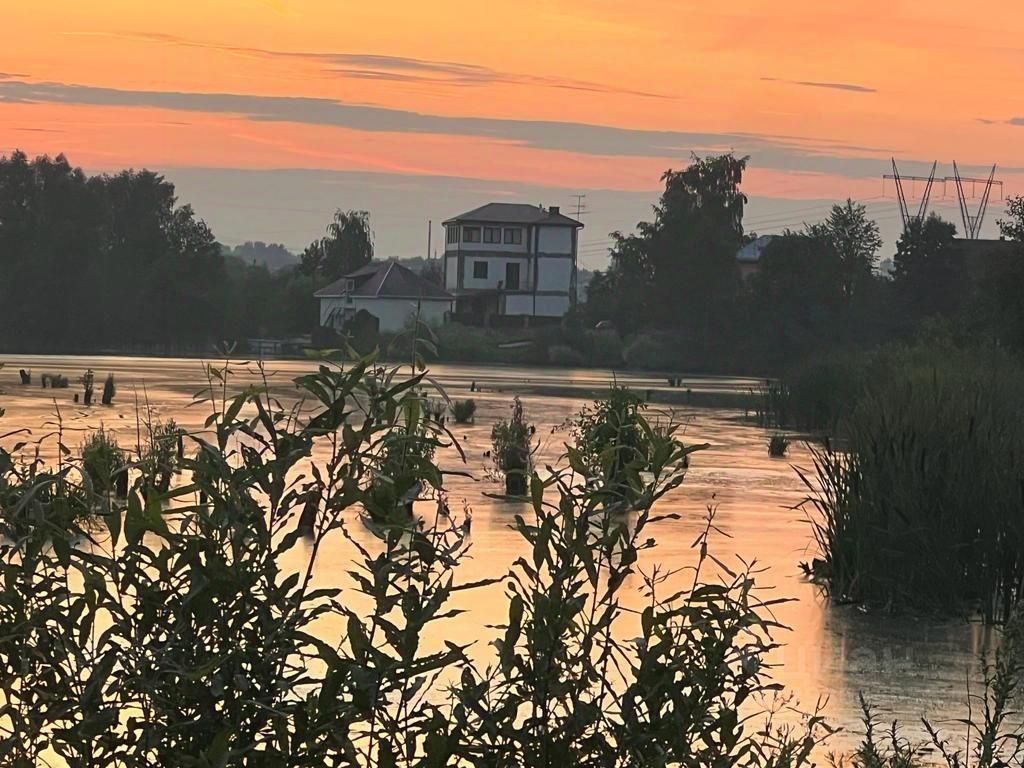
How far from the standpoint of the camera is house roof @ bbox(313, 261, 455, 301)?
113 meters

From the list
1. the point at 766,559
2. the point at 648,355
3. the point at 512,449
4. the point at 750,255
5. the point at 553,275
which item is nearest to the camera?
the point at 766,559

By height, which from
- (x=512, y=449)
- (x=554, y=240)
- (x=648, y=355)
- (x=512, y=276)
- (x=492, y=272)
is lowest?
(x=512, y=449)

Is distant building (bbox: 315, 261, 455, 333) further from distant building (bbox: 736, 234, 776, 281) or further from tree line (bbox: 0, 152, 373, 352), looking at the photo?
distant building (bbox: 736, 234, 776, 281)

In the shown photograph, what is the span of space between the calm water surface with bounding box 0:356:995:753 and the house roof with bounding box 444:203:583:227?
258 feet

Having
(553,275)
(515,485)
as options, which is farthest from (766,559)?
(553,275)

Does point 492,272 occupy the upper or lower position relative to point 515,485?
upper

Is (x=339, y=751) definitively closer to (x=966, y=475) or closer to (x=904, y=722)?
(x=904, y=722)

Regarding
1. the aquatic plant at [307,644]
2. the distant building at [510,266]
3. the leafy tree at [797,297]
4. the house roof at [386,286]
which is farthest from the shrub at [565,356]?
the aquatic plant at [307,644]

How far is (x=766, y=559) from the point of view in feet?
58.8

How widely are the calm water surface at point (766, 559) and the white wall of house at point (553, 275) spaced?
7757 centimetres

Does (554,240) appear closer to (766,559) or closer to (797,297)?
(797,297)

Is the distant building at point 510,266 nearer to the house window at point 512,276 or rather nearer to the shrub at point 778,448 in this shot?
the house window at point 512,276

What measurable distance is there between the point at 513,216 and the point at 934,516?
108796mm

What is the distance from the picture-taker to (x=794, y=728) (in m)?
9.58
